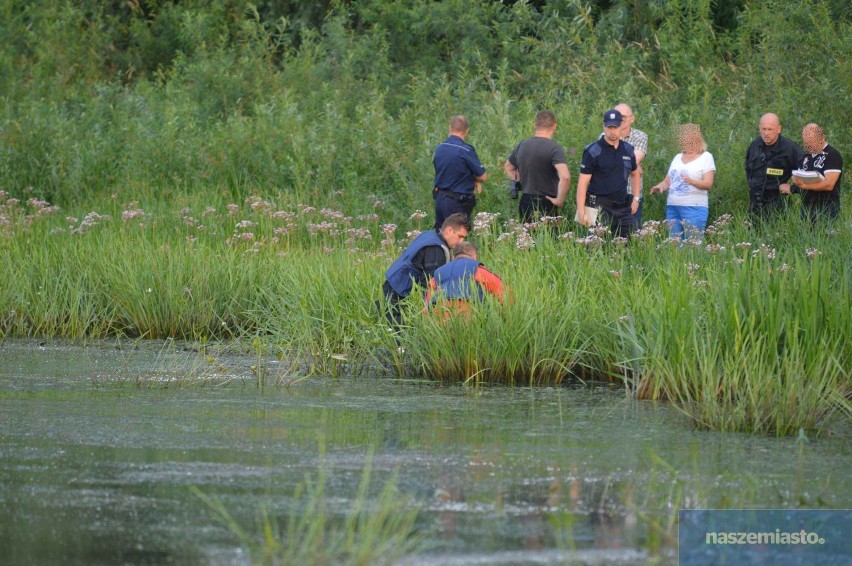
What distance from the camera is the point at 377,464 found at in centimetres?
570

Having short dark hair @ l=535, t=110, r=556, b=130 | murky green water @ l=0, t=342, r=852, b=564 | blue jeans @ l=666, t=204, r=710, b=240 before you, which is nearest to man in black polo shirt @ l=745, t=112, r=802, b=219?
blue jeans @ l=666, t=204, r=710, b=240

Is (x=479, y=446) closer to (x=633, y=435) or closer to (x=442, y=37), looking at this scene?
(x=633, y=435)

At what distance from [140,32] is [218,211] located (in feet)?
34.3

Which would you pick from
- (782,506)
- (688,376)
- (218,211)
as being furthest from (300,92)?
(782,506)

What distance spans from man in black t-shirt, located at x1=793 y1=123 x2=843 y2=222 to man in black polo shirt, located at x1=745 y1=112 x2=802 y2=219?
0.78ft

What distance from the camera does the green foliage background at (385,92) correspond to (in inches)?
557

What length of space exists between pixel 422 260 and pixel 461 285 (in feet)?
2.08

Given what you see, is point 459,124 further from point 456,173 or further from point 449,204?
point 449,204

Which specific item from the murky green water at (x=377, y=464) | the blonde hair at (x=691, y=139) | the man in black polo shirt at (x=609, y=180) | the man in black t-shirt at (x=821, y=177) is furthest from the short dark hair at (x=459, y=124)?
the murky green water at (x=377, y=464)

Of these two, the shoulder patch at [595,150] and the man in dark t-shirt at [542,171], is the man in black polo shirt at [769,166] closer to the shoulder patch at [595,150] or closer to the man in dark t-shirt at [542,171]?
the shoulder patch at [595,150]

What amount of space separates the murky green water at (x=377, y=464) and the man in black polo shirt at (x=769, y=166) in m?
4.26

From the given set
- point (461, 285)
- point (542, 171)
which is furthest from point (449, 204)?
point (461, 285)

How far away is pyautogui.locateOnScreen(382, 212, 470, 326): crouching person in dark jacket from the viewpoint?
340 inches

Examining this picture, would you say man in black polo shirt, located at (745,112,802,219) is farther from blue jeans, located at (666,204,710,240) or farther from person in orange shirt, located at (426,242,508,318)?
person in orange shirt, located at (426,242,508,318)
